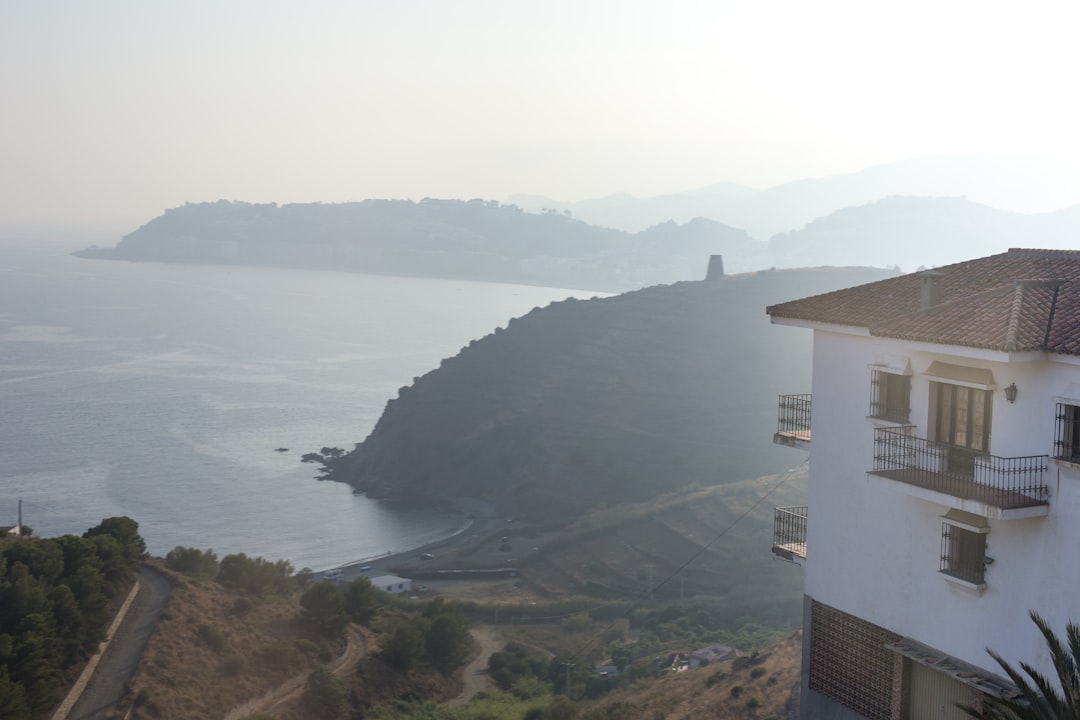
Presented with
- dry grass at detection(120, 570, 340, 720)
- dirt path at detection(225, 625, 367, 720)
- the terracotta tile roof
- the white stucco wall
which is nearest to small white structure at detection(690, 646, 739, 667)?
dirt path at detection(225, 625, 367, 720)

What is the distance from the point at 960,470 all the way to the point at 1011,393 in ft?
2.90

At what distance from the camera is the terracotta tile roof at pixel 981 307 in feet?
29.5

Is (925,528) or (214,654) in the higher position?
(925,528)

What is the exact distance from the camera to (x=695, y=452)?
210 feet

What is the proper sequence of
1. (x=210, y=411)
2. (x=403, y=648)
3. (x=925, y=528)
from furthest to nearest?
(x=210, y=411) < (x=403, y=648) < (x=925, y=528)

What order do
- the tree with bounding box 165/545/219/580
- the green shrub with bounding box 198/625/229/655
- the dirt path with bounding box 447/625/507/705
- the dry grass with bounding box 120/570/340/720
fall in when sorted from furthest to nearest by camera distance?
the tree with bounding box 165/545/219/580 < the dirt path with bounding box 447/625/507/705 < the green shrub with bounding box 198/625/229/655 < the dry grass with bounding box 120/570/340/720

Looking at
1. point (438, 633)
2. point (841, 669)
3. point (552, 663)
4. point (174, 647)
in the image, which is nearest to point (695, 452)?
point (552, 663)

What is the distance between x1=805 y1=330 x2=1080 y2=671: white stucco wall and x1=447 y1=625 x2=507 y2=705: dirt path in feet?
44.9

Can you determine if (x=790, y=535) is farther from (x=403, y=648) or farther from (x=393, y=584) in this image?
(x=393, y=584)

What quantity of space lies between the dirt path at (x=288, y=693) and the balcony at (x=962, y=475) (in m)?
12.9

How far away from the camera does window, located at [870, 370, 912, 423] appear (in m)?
10.2

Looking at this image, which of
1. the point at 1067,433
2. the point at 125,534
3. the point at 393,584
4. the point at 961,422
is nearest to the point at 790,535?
the point at 961,422

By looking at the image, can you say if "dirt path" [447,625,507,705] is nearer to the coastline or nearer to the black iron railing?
the coastline

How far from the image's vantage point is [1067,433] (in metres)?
8.82
